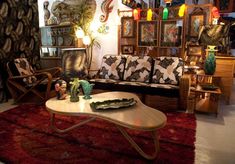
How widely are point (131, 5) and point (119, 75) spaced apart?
2.84 meters

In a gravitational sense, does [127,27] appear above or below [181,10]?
below

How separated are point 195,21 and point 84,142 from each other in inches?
157

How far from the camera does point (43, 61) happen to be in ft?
20.7

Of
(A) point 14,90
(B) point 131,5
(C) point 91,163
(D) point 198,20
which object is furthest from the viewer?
(B) point 131,5

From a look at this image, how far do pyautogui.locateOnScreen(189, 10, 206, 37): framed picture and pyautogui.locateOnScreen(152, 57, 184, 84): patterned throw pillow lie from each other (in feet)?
5.23

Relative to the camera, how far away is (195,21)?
5.00m

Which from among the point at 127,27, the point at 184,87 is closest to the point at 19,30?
the point at 127,27

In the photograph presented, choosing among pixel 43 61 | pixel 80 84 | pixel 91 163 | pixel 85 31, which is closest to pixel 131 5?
pixel 85 31

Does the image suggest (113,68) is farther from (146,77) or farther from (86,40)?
(86,40)

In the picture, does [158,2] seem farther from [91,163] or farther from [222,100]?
[91,163]

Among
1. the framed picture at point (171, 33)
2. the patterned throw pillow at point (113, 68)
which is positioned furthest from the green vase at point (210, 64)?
the patterned throw pillow at point (113, 68)

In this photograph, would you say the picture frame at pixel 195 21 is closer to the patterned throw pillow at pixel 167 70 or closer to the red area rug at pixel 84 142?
the patterned throw pillow at pixel 167 70

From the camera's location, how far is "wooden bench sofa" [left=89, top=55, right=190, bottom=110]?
3582 mm

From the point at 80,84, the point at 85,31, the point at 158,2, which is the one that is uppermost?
the point at 158,2
